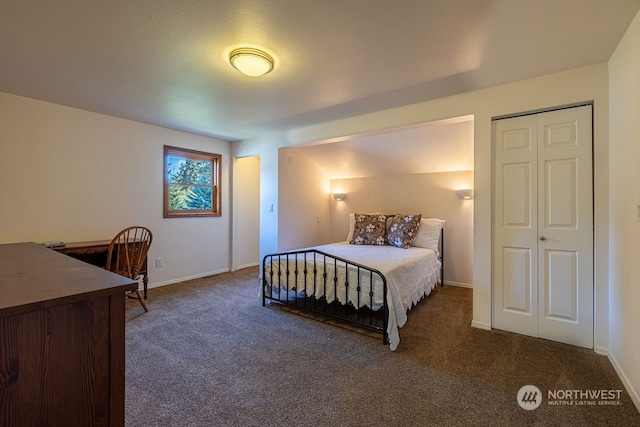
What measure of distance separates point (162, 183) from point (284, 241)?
6.43ft

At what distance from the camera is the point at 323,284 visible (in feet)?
9.85

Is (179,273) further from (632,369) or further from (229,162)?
(632,369)

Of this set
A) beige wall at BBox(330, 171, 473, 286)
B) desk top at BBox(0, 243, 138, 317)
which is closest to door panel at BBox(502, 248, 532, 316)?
beige wall at BBox(330, 171, 473, 286)

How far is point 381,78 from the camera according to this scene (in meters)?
2.54

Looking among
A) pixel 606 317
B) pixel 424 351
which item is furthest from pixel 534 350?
pixel 424 351

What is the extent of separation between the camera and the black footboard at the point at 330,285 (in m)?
2.63

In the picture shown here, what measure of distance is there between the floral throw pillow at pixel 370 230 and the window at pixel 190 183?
236cm

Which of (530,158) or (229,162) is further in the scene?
(229,162)

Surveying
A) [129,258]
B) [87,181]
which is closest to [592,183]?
[129,258]

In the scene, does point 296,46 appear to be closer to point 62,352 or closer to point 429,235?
point 62,352

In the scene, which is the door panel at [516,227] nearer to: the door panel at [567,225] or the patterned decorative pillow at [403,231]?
the door panel at [567,225]

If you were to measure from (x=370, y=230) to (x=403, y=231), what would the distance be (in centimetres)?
49

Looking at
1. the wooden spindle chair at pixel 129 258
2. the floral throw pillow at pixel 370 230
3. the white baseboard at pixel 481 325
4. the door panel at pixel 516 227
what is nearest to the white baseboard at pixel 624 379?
the door panel at pixel 516 227

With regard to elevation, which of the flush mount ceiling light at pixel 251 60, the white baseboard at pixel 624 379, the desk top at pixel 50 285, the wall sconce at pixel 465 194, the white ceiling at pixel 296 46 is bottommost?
the white baseboard at pixel 624 379
